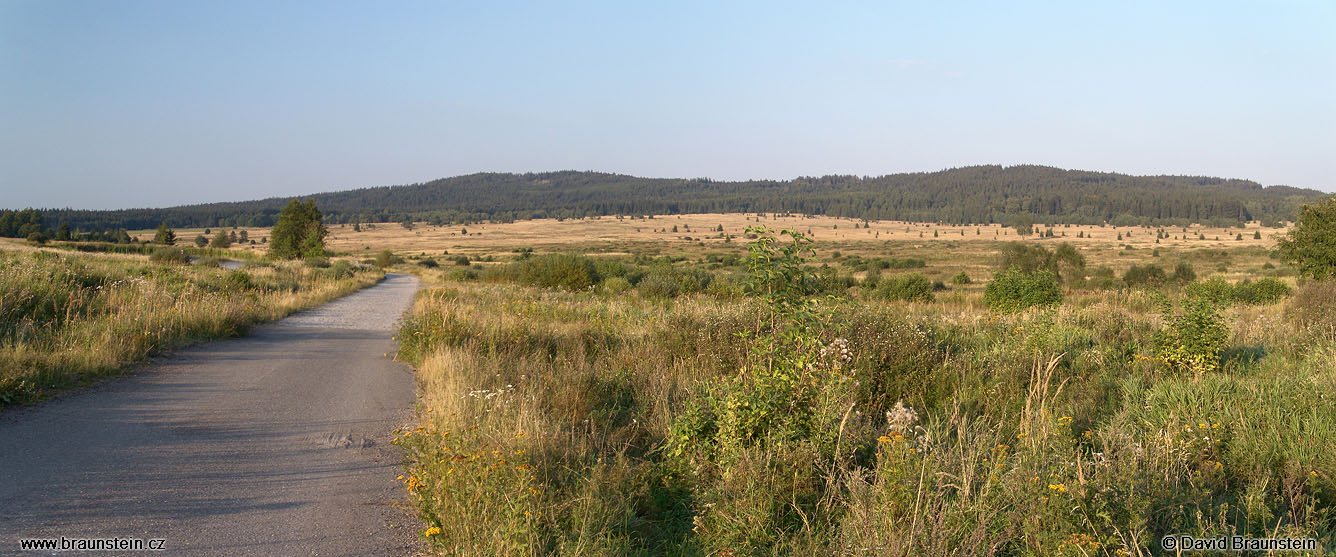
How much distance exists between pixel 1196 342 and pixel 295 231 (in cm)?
6618

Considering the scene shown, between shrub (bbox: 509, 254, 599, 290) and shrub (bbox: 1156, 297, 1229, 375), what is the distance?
2729 centimetres

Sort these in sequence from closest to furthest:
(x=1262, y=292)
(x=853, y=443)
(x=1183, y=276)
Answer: (x=853, y=443) < (x=1262, y=292) < (x=1183, y=276)

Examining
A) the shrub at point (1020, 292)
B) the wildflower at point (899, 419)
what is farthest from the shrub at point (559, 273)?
the wildflower at point (899, 419)

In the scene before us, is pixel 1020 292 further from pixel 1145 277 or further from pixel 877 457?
pixel 1145 277

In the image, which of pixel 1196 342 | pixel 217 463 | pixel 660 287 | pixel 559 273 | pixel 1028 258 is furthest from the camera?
pixel 1028 258

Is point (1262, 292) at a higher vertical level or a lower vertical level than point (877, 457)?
lower

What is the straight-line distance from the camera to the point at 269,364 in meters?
9.48

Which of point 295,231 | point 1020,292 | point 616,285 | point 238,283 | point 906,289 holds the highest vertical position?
point 295,231

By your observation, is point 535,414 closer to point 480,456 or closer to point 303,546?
point 480,456

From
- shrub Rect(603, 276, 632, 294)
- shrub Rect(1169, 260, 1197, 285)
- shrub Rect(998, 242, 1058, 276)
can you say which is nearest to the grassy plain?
shrub Rect(603, 276, 632, 294)

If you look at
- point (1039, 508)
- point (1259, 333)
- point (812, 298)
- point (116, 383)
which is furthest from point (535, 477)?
point (1259, 333)

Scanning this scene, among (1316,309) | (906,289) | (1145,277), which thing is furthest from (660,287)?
(1145,277)

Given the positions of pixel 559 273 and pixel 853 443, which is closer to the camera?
pixel 853 443

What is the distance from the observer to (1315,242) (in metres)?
26.8
